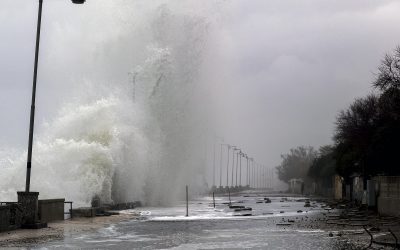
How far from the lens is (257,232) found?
19281 mm

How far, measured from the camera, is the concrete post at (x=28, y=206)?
2002cm

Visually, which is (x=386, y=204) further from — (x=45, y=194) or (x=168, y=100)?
(x=168, y=100)

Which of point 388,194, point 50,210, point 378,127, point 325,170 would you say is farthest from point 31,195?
point 325,170

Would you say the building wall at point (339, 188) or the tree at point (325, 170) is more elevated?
the tree at point (325, 170)

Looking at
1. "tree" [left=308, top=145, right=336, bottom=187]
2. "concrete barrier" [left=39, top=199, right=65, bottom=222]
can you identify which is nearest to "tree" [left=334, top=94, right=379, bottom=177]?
"concrete barrier" [left=39, top=199, right=65, bottom=222]

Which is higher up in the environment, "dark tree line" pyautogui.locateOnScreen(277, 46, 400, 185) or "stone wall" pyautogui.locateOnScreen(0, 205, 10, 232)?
"dark tree line" pyautogui.locateOnScreen(277, 46, 400, 185)

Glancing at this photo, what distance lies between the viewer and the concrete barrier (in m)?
22.2

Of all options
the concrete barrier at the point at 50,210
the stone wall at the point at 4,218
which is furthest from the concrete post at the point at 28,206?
the concrete barrier at the point at 50,210

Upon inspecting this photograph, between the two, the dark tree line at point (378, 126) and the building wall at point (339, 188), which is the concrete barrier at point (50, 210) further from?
the building wall at point (339, 188)

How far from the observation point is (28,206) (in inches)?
797

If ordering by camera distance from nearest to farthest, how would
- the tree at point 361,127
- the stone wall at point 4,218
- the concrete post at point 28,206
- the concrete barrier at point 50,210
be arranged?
the stone wall at point 4,218 → the concrete post at point 28,206 → the concrete barrier at point 50,210 → the tree at point 361,127

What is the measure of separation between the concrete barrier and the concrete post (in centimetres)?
156

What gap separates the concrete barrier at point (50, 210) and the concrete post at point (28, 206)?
156cm

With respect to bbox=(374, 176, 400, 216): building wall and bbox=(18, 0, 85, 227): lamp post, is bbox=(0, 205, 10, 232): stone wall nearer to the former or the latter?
bbox=(18, 0, 85, 227): lamp post
